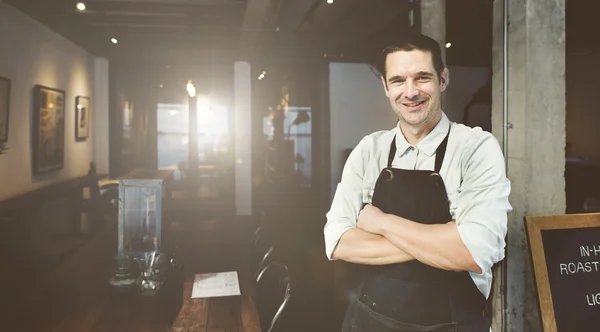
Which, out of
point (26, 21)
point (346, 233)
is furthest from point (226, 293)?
point (26, 21)

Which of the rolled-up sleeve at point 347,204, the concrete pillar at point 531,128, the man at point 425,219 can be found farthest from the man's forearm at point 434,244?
the concrete pillar at point 531,128

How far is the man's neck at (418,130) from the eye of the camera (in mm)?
1584

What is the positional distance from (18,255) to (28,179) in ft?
3.88

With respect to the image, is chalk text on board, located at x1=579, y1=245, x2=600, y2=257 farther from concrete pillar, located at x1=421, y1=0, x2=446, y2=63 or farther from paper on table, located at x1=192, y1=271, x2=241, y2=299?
paper on table, located at x1=192, y1=271, x2=241, y2=299

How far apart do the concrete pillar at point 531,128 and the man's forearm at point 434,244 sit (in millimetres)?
835

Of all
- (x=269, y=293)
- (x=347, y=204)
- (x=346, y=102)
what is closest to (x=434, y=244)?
(x=347, y=204)

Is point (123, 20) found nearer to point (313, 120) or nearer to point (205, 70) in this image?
point (205, 70)

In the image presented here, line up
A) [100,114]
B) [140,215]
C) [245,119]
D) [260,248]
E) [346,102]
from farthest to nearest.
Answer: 1. [245,119]
2. [346,102]
3. [100,114]
4. [260,248]
5. [140,215]

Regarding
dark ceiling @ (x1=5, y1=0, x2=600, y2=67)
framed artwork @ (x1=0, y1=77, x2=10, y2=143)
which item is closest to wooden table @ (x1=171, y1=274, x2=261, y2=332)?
framed artwork @ (x1=0, y1=77, x2=10, y2=143)

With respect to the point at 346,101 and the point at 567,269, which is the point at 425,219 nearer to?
the point at 567,269

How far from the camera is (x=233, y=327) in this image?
84.7 inches

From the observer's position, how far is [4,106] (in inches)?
157

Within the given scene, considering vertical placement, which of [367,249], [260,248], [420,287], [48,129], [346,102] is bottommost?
[260,248]

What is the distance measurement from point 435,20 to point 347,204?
156 cm
